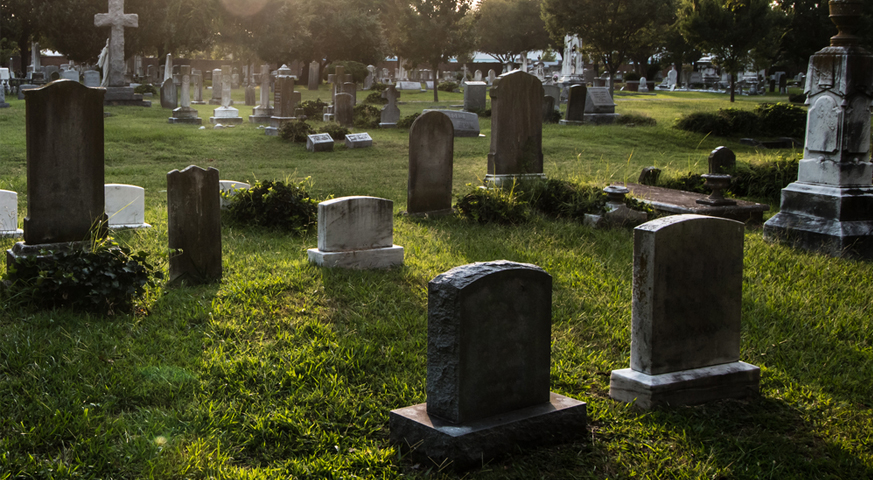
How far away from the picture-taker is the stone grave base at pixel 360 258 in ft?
20.7

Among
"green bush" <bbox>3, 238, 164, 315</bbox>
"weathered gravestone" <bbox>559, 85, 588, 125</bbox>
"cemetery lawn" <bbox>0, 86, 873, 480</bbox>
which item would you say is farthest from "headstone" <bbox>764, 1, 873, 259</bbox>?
"weathered gravestone" <bbox>559, 85, 588, 125</bbox>

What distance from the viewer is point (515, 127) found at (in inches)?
396

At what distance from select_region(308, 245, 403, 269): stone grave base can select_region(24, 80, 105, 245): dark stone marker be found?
180cm

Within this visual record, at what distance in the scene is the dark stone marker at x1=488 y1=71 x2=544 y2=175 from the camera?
991 centimetres

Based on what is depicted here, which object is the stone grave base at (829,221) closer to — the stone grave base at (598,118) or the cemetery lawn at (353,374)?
the cemetery lawn at (353,374)

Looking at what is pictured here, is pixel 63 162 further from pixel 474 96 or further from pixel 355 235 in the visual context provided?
pixel 474 96

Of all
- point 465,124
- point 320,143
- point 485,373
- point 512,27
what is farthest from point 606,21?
point 512,27

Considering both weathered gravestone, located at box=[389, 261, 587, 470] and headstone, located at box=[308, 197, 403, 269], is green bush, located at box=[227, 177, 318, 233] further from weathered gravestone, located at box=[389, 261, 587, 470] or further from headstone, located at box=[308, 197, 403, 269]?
weathered gravestone, located at box=[389, 261, 587, 470]

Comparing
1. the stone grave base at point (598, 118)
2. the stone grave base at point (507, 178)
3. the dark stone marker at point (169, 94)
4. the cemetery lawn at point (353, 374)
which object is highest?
the dark stone marker at point (169, 94)

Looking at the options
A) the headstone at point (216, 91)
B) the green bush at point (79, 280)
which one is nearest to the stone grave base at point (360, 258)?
the green bush at point (79, 280)

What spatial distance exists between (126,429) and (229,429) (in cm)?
46

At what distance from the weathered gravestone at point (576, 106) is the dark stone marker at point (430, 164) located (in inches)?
554

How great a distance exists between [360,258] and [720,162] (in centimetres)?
744

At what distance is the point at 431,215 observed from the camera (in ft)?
29.4
